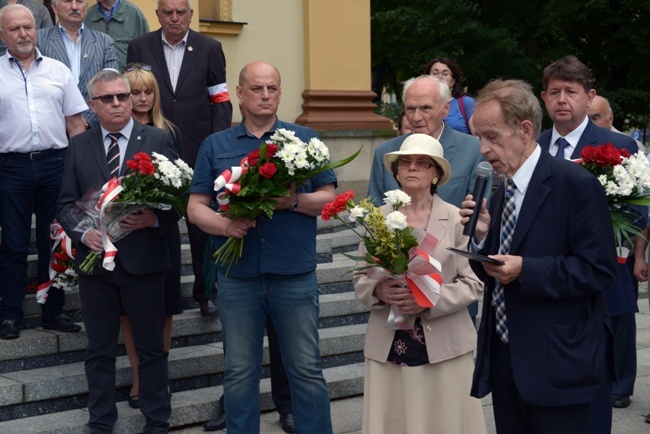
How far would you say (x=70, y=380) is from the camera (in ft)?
22.6

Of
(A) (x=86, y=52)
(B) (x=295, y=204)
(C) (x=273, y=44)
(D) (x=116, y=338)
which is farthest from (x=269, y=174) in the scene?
(C) (x=273, y=44)

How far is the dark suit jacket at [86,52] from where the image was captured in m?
8.05

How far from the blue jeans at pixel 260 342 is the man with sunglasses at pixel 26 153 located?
194 cm

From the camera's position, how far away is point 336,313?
28.5 feet

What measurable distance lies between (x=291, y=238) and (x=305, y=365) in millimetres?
711

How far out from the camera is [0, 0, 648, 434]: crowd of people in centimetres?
423

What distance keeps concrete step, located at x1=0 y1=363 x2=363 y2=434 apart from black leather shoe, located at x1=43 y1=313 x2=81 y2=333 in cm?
68

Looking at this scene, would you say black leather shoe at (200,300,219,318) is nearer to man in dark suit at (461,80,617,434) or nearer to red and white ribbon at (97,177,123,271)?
red and white ribbon at (97,177,123,271)

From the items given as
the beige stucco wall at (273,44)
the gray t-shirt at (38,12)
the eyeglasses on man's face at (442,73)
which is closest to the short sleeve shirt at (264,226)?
the eyeglasses on man's face at (442,73)

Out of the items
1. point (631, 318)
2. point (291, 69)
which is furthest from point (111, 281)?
point (291, 69)

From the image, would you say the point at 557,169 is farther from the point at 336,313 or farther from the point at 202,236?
the point at 336,313

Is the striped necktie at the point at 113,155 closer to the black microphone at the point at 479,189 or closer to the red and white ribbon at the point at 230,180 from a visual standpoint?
the red and white ribbon at the point at 230,180

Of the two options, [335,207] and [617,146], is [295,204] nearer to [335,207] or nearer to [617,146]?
[335,207]

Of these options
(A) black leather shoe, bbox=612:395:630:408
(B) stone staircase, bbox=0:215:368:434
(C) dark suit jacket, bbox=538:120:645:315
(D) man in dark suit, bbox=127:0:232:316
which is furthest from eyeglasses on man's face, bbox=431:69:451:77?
(A) black leather shoe, bbox=612:395:630:408
